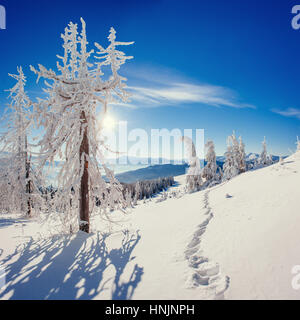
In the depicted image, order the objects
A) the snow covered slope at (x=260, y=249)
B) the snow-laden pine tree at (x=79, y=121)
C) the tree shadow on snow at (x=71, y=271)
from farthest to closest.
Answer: the snow-laden pine tree at (x=79, y=121) → the tree shadow on snow at (x=71, y=271) → the snow covered slope at (x=260, y=249)

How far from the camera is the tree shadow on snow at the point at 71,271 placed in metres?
3.23

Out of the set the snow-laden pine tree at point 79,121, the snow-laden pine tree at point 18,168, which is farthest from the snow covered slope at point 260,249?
the snow-laden pine tree at point 18,168

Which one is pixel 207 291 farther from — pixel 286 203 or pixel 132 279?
pixel 286 203

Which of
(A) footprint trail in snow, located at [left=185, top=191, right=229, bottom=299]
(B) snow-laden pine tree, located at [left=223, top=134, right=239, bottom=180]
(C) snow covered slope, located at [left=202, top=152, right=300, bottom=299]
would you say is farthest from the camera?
(B) snow-laden pine tree, located at [left=223, top=134, right=239, bottom=180]

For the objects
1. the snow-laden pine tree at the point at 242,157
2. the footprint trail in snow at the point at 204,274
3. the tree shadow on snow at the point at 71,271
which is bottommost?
the tree shadow on snow at the point at 71,271

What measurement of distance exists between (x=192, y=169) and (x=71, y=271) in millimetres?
33034

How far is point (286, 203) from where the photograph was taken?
19.2 feet

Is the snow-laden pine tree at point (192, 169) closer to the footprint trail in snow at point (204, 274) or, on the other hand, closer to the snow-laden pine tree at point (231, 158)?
the snow-laden pine tree at point (231, 158)

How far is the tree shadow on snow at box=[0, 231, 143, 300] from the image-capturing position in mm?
3228

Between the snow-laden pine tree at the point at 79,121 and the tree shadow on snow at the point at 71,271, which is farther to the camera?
the snow-laden pine tree at the point at 79,121

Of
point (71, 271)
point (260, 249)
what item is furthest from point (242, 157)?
point (71, 271)

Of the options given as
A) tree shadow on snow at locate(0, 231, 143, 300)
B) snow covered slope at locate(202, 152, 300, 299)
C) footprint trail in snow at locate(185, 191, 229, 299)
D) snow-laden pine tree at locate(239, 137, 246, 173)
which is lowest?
tree shadow on snow at locate(0, 231, 143, 300)

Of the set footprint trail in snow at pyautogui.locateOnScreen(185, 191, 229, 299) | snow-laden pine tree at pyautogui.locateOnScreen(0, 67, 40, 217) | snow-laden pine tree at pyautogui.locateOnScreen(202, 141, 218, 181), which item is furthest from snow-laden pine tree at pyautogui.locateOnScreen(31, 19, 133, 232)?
snow-laden pine tree at pyautogui.locateOnScreen(202, 141, 218, 181)

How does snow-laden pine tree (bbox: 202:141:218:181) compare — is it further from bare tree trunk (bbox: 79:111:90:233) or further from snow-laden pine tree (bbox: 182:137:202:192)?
bare tree trunk (bbox: 79:111:90:233)
